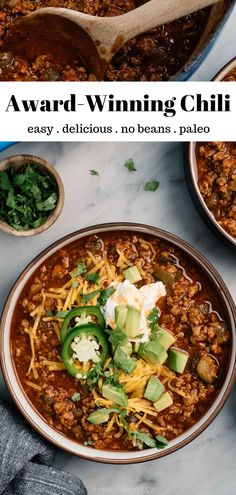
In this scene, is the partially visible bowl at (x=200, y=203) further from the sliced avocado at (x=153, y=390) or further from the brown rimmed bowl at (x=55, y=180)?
the sliced avocado at (x=153, y=390)

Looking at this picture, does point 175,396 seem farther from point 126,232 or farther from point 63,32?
point 63,32

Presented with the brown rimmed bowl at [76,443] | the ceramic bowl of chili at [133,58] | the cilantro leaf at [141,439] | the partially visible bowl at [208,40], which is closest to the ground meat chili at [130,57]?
the ceramic bowl of chili at [133,58]

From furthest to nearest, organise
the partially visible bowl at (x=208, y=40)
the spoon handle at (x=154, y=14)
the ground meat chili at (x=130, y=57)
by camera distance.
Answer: the ground meat chili at (x=130, y=57) → the partially visible bowl at (x=208, y=40) → the spoon handle at (x=154, y=14)

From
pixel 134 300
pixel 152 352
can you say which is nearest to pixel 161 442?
pixel 152 352

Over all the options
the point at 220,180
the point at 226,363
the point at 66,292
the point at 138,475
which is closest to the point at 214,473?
the point at 138,475

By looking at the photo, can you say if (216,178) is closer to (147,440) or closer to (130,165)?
(130,165)

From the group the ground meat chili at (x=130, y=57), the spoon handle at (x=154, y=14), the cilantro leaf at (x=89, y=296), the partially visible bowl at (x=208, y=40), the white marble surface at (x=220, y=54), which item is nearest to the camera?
the spoon handle at (x=154, y=14)
